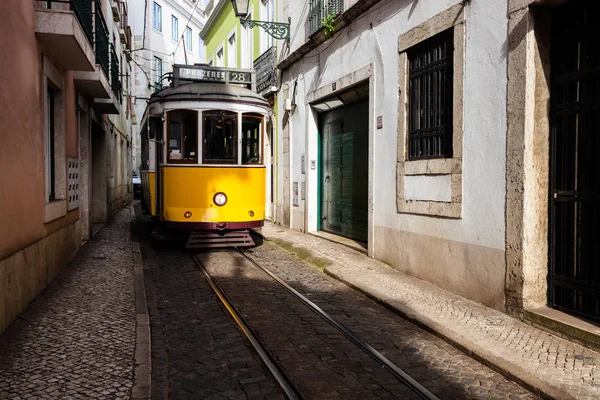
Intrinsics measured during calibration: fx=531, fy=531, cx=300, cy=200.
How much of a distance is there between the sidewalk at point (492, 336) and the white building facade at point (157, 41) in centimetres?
2612

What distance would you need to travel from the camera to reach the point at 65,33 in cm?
665

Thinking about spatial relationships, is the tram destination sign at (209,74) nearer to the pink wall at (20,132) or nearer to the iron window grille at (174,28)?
the pink wall at (20,132)

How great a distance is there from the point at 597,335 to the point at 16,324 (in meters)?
5.27

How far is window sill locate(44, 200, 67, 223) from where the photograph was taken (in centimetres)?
689

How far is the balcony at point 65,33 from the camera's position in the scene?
6.56 m

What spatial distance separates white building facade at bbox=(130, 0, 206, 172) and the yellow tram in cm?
2197

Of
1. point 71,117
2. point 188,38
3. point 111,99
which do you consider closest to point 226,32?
point 111,99

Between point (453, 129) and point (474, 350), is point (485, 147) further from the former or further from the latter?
point (474, 350)

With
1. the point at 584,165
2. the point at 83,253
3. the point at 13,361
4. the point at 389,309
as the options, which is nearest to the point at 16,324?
the point at 13,361

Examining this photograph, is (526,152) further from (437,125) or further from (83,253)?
(83,253)

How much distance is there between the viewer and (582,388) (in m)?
3.68

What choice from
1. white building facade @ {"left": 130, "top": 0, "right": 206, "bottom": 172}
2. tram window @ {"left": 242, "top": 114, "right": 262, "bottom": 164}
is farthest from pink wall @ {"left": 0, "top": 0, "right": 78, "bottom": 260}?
white building facade @ {"left": 130, "top": 0, "right": 206, "bottom": 172}

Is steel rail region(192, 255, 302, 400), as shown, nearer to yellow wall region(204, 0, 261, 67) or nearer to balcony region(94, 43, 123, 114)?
balcony region(94, 43, 123, 114)

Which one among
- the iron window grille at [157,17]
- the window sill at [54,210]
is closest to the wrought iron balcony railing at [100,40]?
the window sill at [54,210]
